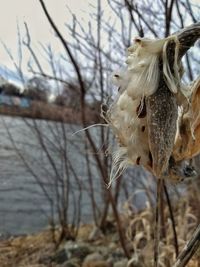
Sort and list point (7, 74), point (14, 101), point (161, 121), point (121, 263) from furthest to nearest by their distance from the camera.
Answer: point (121, 263) < point (14, 101) < point (7, 74) < point (161, 121)

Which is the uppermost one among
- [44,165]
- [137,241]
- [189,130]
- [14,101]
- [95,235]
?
[14,101]

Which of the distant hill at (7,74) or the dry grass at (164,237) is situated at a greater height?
the distant hill at (7,74)

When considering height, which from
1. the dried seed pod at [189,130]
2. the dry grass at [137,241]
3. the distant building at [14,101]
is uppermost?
the distant building at [14,101]

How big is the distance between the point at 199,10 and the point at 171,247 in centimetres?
82

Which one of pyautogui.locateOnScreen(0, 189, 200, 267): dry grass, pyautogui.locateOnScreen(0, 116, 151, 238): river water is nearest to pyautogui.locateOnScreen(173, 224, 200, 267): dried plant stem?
pyautogui.locateOnScreen(0, 189, 200, 267): dry grass

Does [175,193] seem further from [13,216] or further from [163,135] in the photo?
[163,135]

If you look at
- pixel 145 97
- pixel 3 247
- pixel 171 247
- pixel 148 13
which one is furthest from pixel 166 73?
pixel 148 13

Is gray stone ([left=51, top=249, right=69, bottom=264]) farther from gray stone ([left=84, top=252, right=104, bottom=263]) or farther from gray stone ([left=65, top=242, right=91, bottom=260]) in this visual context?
gray stone ([left=84, top=252, right=104, bottom=263])

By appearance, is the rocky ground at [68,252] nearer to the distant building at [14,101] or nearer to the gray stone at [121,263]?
the gray stone at [121,263]

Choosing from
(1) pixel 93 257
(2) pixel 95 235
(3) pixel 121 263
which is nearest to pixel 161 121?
(3) pixel 121 263

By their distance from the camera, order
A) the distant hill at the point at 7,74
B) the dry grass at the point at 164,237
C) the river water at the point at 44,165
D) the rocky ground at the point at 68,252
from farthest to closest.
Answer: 1. the river water at the point at 44,165
2. the rocky ground at the point at 68,252
3. the distant hill at the point at 7,74
4. the dry grass at the point at 164,237

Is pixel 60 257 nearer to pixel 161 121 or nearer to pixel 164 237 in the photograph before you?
pixel 164 237

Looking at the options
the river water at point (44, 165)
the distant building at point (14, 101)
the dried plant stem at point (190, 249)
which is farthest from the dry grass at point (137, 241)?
the distant building at point (14, 101)

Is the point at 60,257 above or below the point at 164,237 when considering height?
below
